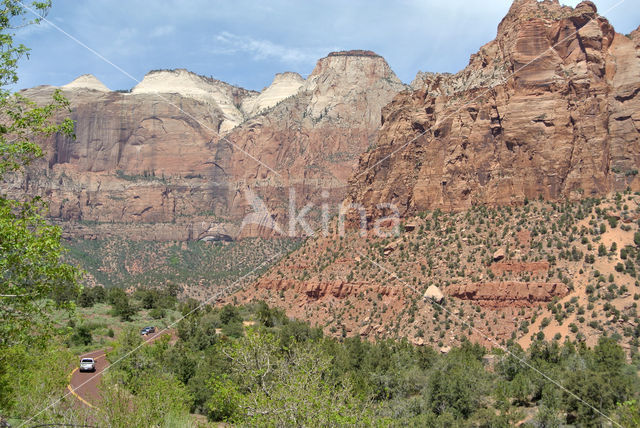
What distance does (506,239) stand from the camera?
221 ft

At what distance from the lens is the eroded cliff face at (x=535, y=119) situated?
2790 inches

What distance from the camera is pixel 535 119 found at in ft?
245

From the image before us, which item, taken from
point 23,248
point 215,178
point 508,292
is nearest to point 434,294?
point 508,292

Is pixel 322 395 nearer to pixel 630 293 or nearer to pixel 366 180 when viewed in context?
pixel 630 293

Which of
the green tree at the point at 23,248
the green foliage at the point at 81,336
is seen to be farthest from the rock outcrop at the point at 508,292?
the green tree at the point at 23,248

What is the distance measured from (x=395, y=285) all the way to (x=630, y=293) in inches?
1051


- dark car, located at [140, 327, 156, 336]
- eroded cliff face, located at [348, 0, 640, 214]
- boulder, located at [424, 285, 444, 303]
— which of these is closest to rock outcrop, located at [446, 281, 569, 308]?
boulder, located at [424, 285, 444, 303]

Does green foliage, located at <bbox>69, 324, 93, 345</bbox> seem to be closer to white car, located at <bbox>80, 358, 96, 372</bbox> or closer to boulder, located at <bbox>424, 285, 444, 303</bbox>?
white car, located at <bbox>80, 358, 96, 372</bbox>

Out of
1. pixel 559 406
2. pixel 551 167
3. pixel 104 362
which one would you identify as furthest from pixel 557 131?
pixel 104 362

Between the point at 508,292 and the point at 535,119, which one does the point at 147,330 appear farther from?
the point at 535,119

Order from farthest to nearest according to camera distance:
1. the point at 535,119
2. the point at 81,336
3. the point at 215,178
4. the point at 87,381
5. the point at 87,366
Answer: the point at 215,178
the point at 535,119
the point at 81,336
the point at 87,366
the point at 87,381

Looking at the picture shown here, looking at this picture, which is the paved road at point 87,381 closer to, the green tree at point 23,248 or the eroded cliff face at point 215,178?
the green tree at point 23,248

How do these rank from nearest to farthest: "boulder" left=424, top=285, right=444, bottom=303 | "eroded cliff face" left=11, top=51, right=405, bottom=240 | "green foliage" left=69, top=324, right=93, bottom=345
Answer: "green foliage" left=69, top=324, right=93, bottom=345 → "boulder" left=424, top=285, right=444, bottom=303 → "eroded cliff face" left=11, top=51, right=405, bottom=240

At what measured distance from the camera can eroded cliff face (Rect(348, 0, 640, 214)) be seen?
2790 inches
